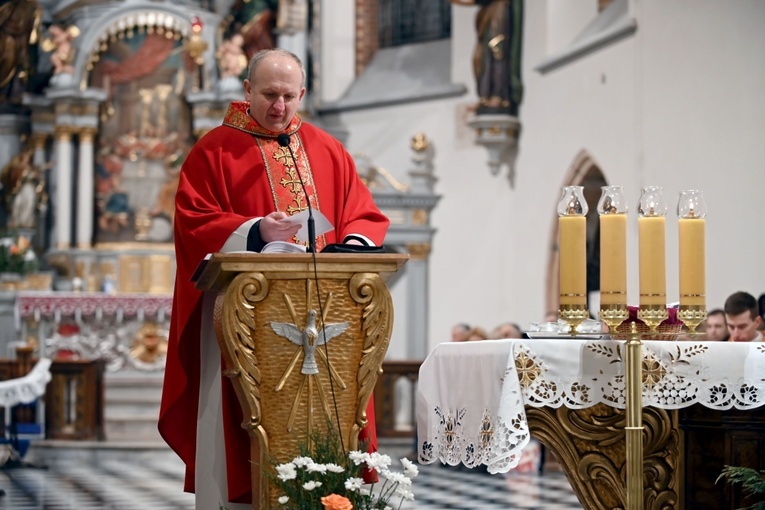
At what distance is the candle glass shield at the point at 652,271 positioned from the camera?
3.94 m

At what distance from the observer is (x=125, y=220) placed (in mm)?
17125

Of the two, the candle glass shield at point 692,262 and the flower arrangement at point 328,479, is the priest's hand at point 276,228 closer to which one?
the flower arrangement at point 328,479

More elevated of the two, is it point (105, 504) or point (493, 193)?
point (493, 193)

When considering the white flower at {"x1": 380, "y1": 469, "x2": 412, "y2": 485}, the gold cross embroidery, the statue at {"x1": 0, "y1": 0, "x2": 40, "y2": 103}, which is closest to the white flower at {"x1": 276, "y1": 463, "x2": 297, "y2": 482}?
the white flower at {"x1": 380, "y1": 469, "x2": 412, "y2": 485}

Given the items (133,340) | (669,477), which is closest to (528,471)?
(133,340)

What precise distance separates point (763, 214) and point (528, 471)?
3.06 metres

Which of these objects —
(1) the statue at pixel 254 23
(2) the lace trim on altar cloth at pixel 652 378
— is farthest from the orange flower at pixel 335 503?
(1) the statue at pixel 254 23

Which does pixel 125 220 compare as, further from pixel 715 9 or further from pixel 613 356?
pixel 613 356

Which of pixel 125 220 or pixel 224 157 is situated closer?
pixel 224 157

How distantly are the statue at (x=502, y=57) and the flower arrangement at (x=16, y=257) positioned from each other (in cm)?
564

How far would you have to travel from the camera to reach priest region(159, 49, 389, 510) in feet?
13.8

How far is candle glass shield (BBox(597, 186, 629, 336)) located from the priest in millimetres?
767

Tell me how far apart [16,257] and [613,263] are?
1291 centimetres

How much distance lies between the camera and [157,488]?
32.1ft
